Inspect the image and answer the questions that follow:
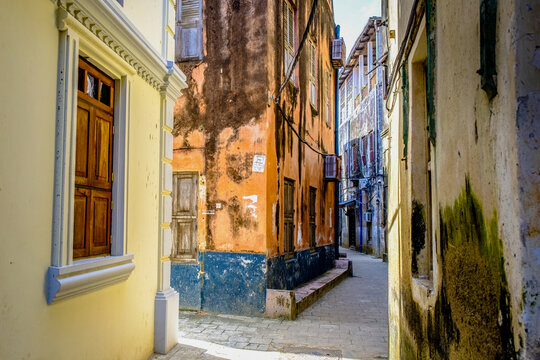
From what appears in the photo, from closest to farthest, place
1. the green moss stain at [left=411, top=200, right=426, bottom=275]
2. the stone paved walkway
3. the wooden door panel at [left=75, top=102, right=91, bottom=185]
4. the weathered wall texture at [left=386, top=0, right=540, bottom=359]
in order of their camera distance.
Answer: the weathered wall texture at [left=386, top=0, right=540, bottom=359] → the green moss stain at [left=411, top=200, right=426, bottom=275] → the wooden door panel at [left=75, top=102, right=91, bottom=185] → the stone paved walkway

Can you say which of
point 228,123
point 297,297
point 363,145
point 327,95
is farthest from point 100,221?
point 363,145

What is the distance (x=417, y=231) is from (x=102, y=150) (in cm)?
312

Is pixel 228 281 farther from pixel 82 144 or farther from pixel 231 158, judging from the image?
pixel 82 144

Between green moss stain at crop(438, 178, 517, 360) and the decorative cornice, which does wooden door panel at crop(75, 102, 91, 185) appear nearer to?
the decorative cornice

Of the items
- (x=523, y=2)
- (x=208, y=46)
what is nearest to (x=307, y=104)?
(x=208, y=46)

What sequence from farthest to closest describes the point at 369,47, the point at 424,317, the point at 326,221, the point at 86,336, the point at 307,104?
the point at 369,47
the point at 326,221
the point at 307,104
the point at 86,336
the point at 424,317

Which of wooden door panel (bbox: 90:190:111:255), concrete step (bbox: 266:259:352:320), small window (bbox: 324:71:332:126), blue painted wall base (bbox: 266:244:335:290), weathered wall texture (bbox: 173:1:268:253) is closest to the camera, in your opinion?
wooden door panel (bbox: 90:190:111:255)

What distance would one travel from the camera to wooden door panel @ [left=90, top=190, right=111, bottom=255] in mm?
4027

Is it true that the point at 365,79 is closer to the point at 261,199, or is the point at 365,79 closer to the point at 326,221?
the point at 326,221

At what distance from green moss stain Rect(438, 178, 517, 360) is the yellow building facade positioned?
280cm

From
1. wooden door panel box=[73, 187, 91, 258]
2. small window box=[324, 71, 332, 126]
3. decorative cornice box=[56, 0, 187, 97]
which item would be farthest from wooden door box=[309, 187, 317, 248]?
wooden door panel box=[73, 187, 91, 258]

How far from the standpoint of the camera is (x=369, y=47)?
22.1 metres

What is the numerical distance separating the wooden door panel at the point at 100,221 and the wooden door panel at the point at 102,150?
0.11 meters

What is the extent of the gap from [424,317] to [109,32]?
3.73 meters
